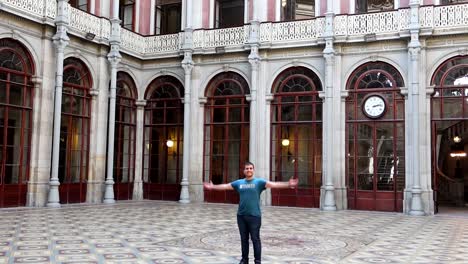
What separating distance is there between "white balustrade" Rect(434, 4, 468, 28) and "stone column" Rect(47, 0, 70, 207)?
12.4 m

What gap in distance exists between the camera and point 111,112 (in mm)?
18469

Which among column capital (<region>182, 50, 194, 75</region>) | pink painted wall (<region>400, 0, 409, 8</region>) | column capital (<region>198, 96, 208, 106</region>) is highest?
pink painted wall (<region>400, 0, 409, 8</region>)

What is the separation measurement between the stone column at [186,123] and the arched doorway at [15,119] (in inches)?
233

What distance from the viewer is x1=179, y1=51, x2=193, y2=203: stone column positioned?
19297mm

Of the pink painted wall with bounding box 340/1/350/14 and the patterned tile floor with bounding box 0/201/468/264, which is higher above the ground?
the pink painted wall with bounding box 340/1/350/14

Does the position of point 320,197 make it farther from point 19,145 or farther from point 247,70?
point 19,145

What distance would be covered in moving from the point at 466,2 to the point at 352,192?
7.38 m

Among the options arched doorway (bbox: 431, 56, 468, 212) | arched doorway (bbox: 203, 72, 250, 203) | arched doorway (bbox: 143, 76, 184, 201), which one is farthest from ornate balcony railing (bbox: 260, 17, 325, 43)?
arched doorway (bbox: 431, 56, 468, 212)

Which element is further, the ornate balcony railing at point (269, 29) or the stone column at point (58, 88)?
the ornate balcony railing at point (269, 29)

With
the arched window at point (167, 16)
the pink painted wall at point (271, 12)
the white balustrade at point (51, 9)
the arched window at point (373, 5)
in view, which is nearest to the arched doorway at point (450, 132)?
the arched window at point (373, 5)

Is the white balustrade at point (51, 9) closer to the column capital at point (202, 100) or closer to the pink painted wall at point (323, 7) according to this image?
the column capital at point (202, 100)

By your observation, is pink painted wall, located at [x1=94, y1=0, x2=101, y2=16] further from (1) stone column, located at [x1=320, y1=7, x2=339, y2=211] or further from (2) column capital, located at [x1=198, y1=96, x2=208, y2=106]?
(1) stone column, located at [x1=320, y1=7, x2=339, y2=211]

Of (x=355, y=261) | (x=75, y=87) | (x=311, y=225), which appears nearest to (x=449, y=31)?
(x=311, y=225)

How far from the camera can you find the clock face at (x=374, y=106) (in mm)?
17003
